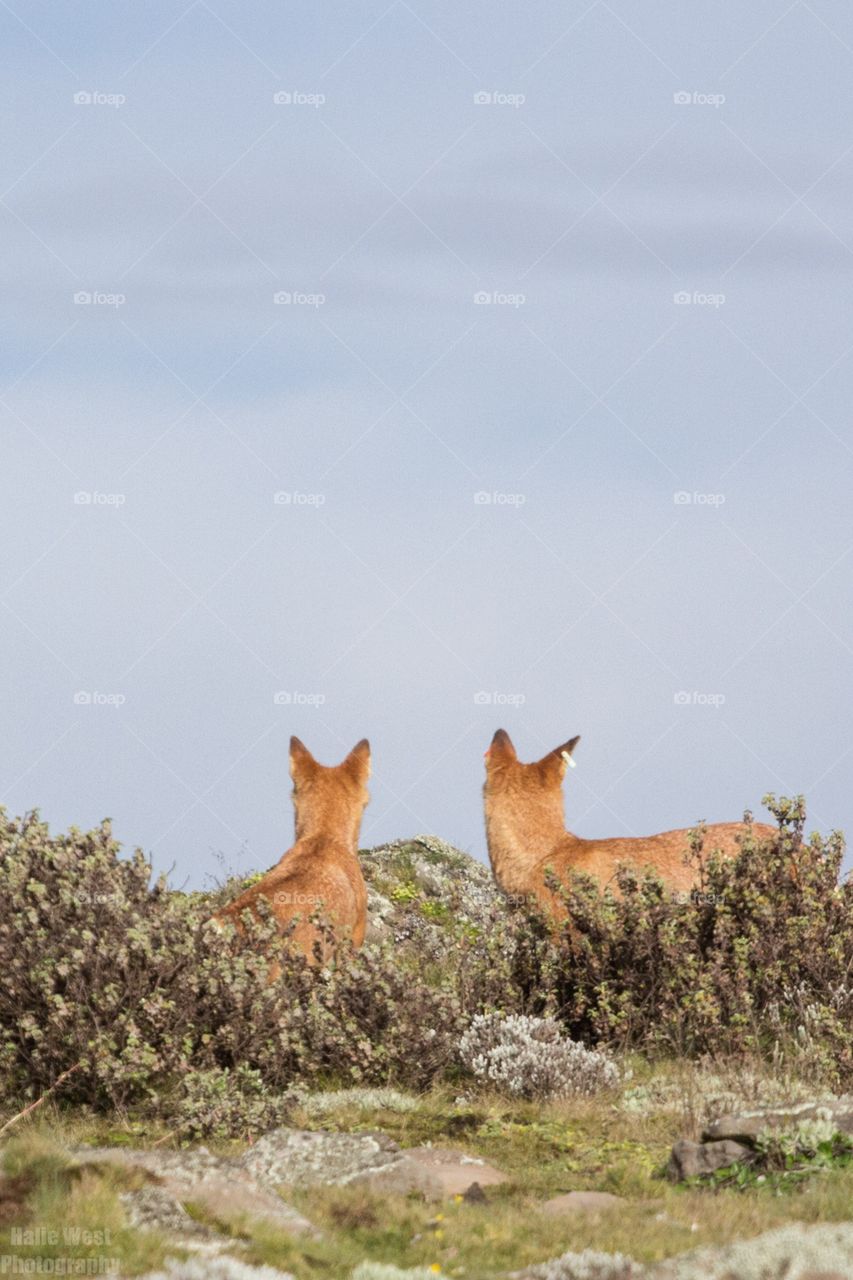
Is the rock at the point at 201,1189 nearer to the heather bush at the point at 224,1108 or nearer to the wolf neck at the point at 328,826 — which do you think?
the heather bush at the point at 224,1108

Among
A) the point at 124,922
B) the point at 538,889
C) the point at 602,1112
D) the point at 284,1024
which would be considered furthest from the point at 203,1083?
the point at 538,889

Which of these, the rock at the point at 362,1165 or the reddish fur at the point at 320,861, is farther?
the reddish fur at the point at 320,861

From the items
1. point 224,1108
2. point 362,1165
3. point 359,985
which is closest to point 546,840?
point 359,985

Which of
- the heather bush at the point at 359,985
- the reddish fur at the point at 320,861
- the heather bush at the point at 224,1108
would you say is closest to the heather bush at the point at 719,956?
the heather bush at the point at 359,985

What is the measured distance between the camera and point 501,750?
1477 cm

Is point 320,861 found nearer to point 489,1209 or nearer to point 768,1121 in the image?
point 768,1121

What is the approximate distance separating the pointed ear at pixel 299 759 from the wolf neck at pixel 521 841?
1985 mm

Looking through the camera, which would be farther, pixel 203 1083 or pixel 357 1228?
pixel 203 1083

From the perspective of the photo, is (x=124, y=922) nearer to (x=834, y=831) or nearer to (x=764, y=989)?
(x=764, y=989)

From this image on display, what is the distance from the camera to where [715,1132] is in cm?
896

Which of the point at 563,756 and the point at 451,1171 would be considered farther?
the point at 563,756

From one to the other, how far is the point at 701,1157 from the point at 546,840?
18.9 feet

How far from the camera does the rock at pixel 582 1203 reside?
25.8 ft

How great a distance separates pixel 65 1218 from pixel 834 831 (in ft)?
28.4
